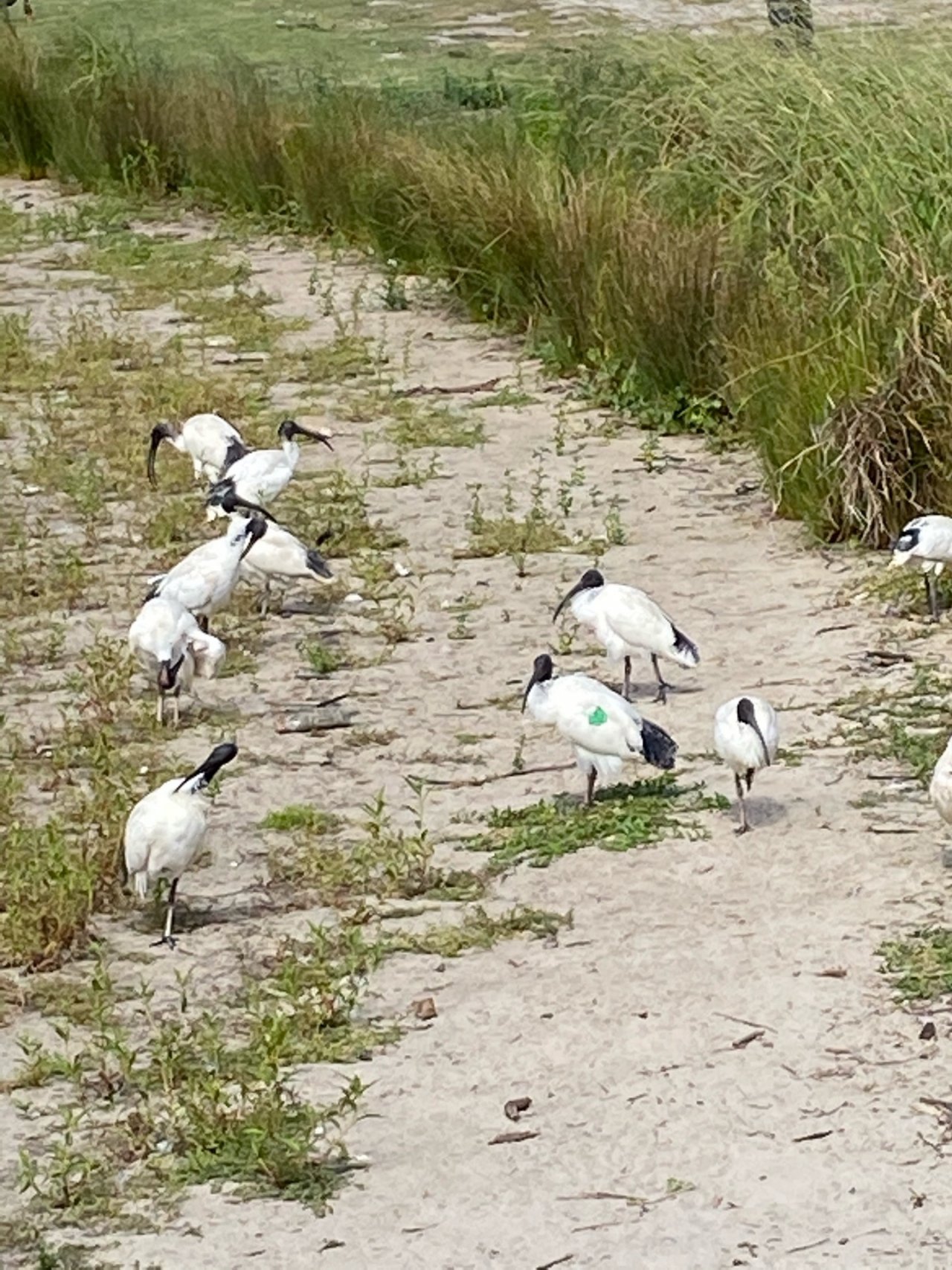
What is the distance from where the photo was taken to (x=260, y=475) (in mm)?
8781

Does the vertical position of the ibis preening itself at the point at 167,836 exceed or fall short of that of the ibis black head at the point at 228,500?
it exceeds it

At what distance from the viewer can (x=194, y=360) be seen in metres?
11.5

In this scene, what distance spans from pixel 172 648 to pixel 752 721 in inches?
70.2

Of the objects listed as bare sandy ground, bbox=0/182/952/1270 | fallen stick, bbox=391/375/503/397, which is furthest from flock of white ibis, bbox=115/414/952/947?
fallen stick, bbox=391/375/503/397

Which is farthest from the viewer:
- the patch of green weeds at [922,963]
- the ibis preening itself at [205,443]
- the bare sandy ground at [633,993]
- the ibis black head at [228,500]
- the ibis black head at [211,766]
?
the ibis preening itself at [205,443]

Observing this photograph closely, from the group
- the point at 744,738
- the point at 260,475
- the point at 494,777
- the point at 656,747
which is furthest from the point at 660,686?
the point at 260,475

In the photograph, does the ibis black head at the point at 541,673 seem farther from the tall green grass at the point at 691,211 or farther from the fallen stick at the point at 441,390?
the fallen stick at the point at 441,390

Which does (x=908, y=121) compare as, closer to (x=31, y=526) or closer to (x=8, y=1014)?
(x=31, y=526)

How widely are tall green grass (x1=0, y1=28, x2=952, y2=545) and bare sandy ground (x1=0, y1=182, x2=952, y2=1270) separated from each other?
2.06 ft

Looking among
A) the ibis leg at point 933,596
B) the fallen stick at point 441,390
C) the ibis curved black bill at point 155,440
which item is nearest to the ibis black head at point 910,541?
the ibis leg at point 933,596

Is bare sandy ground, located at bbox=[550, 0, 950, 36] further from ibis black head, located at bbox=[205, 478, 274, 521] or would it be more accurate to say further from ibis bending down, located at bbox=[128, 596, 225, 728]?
ibis bending down, located at bbox=[128, 596, 225, 728]

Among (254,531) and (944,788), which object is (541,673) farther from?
(254,531)

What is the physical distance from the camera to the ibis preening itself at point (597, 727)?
6.17 m

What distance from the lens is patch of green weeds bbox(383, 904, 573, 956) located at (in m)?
5.62
